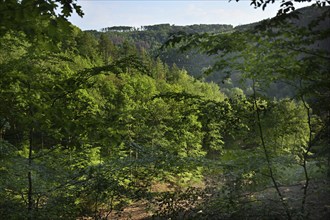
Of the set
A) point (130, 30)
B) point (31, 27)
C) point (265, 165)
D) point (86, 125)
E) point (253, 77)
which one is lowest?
point (265, 165)

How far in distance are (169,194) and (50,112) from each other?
3137mm

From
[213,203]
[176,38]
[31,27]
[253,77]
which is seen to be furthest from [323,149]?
[31,27]

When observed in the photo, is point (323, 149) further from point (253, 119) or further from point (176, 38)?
point (176, 38)

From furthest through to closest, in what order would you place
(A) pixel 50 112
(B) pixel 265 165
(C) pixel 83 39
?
(C) pixel 83 39, (B) pixel 265 165, (A) pixel 50 112

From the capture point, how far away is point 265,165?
490 cm

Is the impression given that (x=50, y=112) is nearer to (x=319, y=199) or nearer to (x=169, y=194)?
(x=169, y=194)

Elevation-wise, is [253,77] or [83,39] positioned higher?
[83,39]

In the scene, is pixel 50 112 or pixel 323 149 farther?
pixel 323 149

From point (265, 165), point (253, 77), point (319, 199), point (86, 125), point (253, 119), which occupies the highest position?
Answer: point (253, 77)

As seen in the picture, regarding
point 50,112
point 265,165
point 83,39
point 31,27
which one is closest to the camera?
point 31,27

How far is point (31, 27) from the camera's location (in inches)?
92.9

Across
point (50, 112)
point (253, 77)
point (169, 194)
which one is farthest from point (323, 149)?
point (50, 112)

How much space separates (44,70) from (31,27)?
311 centimetres

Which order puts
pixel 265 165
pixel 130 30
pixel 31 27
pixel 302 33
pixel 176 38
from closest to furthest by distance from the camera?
pixel 31 27
pixel 176 38
pixel 302 33
pixel 265 165
pixel 130 30
